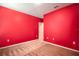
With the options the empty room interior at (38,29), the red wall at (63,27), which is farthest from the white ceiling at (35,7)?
the red wall at (63,27)

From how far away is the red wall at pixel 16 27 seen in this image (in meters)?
1.94

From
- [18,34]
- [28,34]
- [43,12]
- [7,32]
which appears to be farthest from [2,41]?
[43,12]

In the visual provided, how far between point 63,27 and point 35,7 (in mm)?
766

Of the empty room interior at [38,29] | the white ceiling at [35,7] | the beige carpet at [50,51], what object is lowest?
the beige carpet at [50,51]

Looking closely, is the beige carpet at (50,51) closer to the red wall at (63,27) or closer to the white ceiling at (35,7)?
the red wall at (63,27)

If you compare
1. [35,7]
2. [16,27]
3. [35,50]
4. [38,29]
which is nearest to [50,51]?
[35,50]

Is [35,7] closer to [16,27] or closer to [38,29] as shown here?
[38,29]

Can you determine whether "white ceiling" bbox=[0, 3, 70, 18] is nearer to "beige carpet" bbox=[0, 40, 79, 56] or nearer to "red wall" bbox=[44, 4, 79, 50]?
"red wall" bbox=[44, 4, 79, 50]

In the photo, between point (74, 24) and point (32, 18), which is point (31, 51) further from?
point (74, 24)

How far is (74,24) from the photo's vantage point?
212 centimetres

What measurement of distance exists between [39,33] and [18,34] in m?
0.46

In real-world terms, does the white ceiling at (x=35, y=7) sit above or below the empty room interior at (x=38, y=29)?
above

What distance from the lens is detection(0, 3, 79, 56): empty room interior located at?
1943mm

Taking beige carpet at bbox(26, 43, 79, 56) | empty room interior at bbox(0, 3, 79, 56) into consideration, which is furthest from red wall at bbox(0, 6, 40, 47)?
beige carpet at bbox(26, 43, 79, 56)
